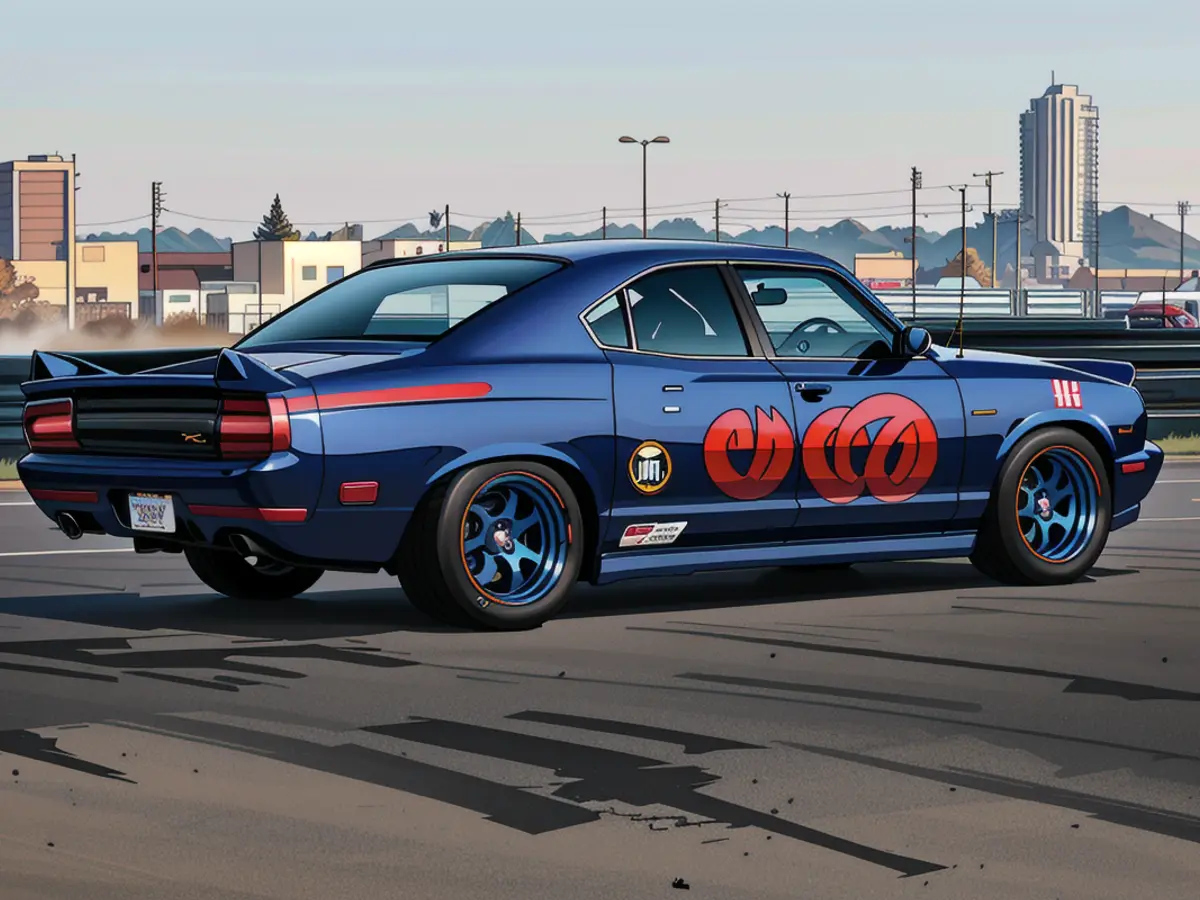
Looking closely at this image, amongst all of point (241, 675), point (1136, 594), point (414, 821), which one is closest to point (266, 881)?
point (414, 821)

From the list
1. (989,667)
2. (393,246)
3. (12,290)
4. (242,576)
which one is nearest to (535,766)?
(989,667)

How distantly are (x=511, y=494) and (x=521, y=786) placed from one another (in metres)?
3.16

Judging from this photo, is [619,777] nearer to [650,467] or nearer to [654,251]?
[650,467]

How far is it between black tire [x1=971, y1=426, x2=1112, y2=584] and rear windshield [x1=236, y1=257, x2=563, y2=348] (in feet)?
8.40

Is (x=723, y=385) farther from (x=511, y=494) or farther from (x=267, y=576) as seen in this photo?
(x=267, y=576)

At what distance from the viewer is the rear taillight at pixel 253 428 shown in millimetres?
8398

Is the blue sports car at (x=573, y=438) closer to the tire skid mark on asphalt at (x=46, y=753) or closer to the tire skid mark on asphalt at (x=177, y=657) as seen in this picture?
the tire skid mark on asphalt at (x=177, y=657)

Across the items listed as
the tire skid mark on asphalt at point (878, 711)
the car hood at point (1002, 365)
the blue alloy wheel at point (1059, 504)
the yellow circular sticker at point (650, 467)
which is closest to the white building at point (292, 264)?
the car hood at point (1002, 365)

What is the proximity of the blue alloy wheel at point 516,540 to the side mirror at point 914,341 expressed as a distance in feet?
6.55

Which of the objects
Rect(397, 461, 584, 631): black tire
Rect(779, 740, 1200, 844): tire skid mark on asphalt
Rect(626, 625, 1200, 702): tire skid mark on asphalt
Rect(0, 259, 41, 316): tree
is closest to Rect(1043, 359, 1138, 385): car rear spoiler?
Rect(626, 625, 1200, 702): tire skid mark on asphalt

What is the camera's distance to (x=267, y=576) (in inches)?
405

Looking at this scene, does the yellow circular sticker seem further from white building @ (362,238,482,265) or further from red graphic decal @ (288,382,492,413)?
white building @ (362,238,482,265)

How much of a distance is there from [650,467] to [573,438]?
0.42 meters

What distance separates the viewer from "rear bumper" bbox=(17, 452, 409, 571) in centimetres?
842
